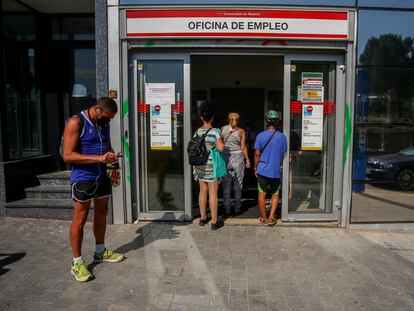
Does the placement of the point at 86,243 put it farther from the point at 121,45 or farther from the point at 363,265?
the point at 363,265

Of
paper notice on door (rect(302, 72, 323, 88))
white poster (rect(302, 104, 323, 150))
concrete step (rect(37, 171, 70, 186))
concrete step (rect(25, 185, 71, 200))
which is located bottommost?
concrete step (rect(25, 185, 71, 200))

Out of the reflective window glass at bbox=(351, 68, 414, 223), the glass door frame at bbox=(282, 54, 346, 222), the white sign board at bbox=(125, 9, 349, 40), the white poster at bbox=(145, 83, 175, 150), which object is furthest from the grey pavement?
the white sign board at bbox=(125, 9, 349, 40)

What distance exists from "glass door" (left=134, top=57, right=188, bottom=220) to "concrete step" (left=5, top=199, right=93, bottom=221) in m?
1.00

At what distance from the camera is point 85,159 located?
146 inches

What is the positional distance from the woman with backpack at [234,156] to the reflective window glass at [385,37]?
6.57ft

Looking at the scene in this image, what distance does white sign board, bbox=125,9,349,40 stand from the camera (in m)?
5.21

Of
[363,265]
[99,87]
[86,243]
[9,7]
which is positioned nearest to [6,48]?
[9,7]

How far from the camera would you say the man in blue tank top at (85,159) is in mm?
3717

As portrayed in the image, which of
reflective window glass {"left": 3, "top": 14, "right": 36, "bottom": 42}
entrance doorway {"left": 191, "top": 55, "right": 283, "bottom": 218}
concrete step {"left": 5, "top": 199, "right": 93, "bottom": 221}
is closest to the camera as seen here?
concrete step {"left": 5, "top": 199, "right": 93, "bottom": 221}

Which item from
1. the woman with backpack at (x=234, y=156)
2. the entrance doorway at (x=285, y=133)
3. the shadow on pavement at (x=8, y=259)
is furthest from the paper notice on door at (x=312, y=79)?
the shadow on pavement at (x=8, y=259)

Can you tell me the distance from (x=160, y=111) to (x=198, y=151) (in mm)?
908

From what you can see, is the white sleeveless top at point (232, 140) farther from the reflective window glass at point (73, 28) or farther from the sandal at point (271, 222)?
the reflective window glass at point (73, 28)

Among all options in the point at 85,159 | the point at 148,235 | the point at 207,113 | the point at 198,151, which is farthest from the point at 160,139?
the point at 85,159

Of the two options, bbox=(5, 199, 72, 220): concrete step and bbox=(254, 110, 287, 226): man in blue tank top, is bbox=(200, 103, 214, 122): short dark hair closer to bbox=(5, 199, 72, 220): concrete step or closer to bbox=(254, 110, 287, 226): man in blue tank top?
bbox=(254, 110, 287, 226): man in blue tank top
